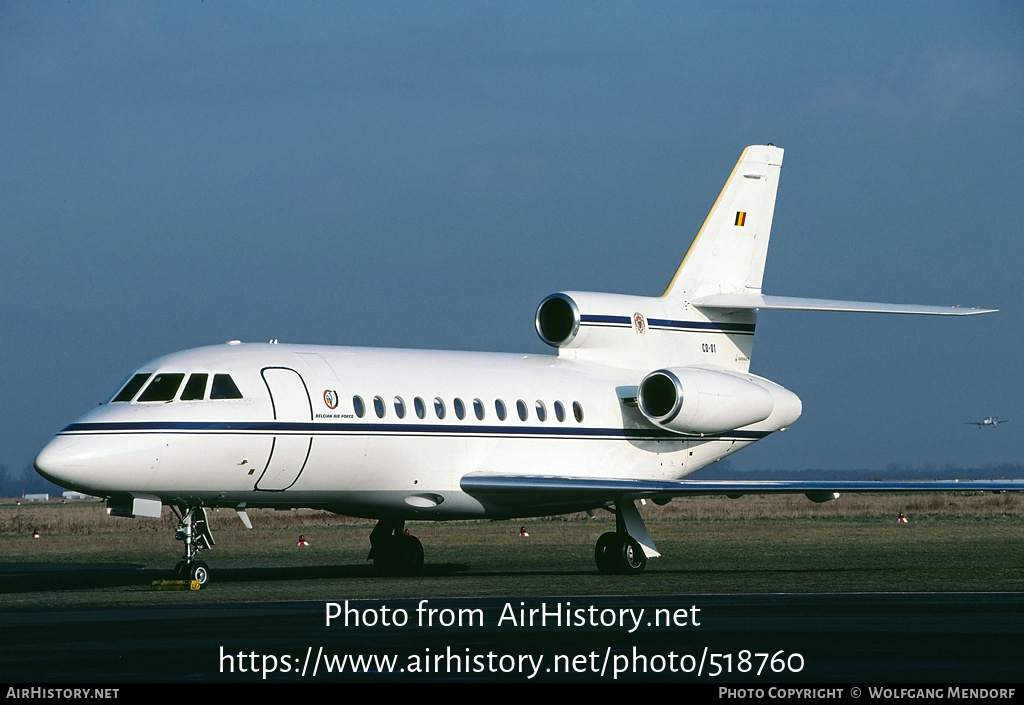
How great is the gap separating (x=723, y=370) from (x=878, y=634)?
16998mm

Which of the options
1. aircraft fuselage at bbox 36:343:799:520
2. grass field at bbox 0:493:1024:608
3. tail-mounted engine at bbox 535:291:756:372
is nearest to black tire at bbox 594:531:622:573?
grass field at bbox 0:493:1024:608

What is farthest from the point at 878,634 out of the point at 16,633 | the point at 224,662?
the point at 16,633

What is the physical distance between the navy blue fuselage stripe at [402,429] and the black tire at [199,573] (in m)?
2.08

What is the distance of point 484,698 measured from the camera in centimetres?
1092

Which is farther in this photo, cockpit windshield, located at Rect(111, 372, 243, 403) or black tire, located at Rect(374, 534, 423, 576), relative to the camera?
black tire, located at Rect(374, 534, 423, 576)

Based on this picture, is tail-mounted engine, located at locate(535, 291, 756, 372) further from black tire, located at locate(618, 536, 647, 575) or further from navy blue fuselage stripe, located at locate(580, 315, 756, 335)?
black tire, located at locate(618, 536, 647, 575)

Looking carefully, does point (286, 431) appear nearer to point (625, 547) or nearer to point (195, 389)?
point (195, 389)

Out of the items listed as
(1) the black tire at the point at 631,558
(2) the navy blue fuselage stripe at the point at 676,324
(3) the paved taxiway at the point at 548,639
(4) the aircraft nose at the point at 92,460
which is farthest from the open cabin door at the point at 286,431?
(2) the navy blue fuselage stripe at the point at 676,324

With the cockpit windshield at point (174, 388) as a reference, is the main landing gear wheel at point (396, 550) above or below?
above

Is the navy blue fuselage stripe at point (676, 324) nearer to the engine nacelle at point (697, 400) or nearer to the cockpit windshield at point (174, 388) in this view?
the engine nacelle at point (697, 400)

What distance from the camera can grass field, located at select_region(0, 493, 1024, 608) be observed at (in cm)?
2212

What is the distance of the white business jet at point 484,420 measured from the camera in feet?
75.5

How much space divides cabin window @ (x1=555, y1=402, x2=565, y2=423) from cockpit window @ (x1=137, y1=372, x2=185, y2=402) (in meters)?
7.91

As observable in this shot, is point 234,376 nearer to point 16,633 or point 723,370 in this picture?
point 16,633
